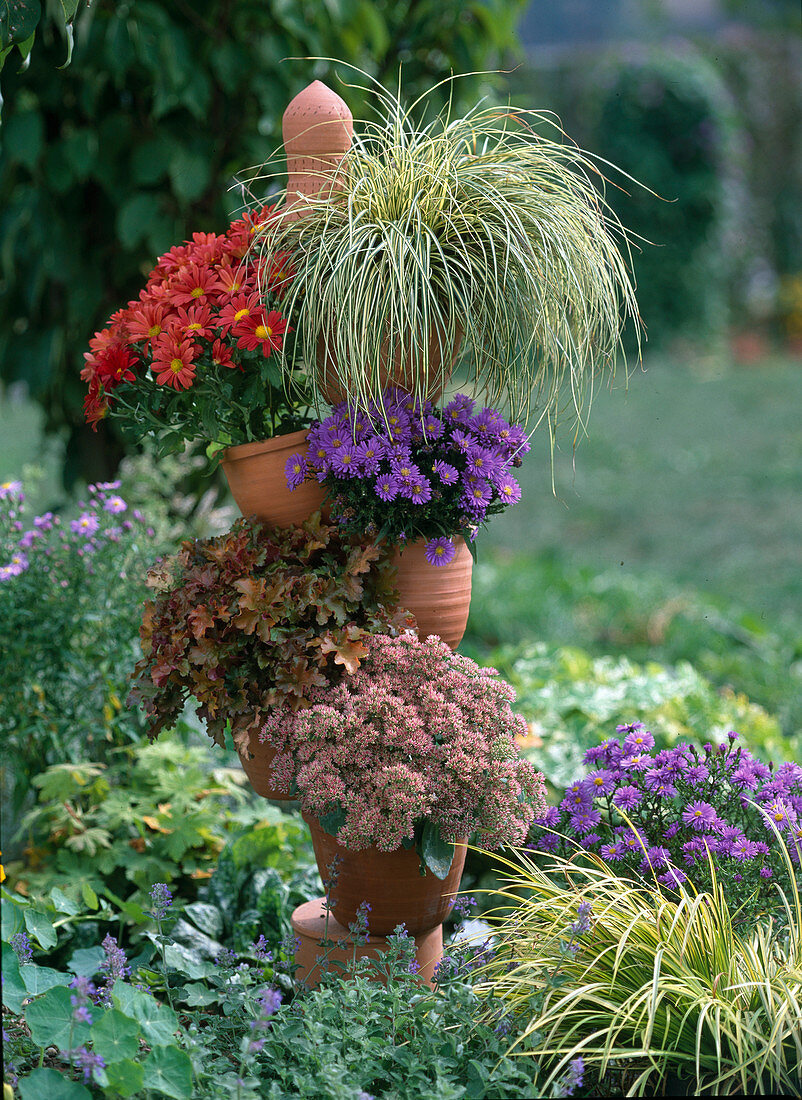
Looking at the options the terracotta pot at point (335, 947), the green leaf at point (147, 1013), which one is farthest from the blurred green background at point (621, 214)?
the green leaf at point (147, 1013)

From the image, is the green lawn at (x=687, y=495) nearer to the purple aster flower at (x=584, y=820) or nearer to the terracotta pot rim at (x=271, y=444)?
the purple aster flower at (x=584, y=820)

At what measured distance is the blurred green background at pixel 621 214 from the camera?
3.19 m

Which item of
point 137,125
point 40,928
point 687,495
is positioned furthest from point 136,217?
point 687,495

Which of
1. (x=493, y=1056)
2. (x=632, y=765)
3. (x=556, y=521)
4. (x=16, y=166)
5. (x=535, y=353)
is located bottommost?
(x=556, y=521)

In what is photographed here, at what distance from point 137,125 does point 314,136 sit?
1.59 meters

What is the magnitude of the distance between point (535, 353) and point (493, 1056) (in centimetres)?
124

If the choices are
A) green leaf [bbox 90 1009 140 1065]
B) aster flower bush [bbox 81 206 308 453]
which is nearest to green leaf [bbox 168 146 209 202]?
aster flower bush [bbox 81 206 308 453]

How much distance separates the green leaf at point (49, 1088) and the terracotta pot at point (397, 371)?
122cm

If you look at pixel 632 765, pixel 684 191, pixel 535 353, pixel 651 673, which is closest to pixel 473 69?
pixel 535 353

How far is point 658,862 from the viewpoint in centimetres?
196

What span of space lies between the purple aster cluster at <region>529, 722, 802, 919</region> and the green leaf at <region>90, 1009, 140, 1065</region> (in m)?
0.79

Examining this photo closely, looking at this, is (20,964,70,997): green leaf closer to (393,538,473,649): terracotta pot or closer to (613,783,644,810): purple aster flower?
(393,538,473,649): terracotta pot

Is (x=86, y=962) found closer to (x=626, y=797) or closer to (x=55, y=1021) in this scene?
(x=55, y=1021)

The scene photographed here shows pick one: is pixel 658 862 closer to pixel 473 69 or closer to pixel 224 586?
pixel 224 586
